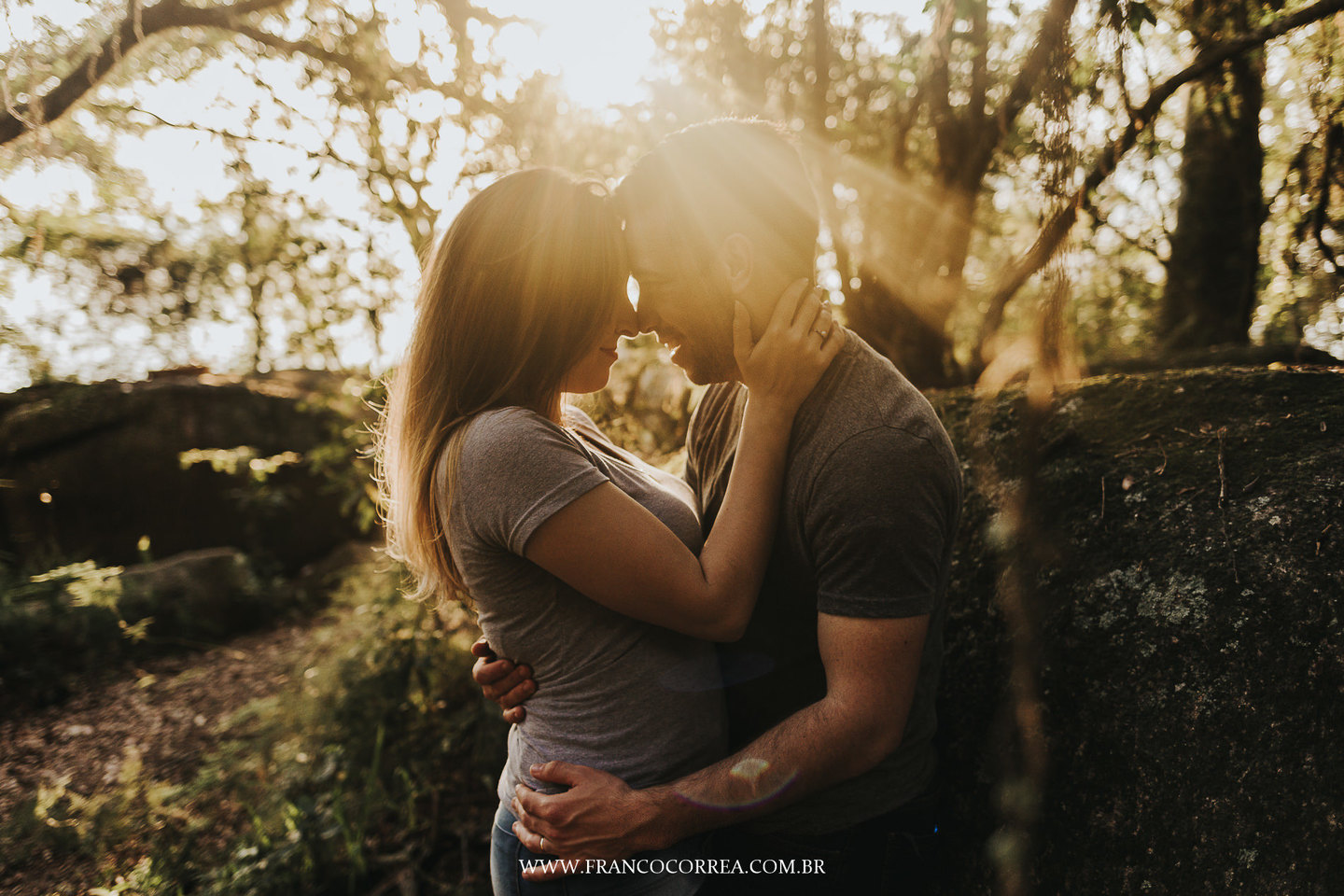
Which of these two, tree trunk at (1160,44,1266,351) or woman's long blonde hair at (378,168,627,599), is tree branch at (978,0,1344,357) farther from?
tree trunk at (1160,44,1266,351)

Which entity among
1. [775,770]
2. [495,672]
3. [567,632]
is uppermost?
[567,632]

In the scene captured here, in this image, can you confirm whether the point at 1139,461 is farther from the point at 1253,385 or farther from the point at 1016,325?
the point at 1016,325

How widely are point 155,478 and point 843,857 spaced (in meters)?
10.7

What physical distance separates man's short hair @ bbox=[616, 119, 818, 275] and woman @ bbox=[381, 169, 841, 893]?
0.14 meters

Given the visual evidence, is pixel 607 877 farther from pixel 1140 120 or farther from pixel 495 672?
pixel 1140 120

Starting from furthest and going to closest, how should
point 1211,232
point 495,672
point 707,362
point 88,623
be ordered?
point 88,623 → point 1211,232 → point 707,362 → point 495,672

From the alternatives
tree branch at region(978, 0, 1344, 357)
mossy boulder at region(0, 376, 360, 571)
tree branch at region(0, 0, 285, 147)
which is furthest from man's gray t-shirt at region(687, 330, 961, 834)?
mossy boulder at region(0, 376, 360, 571)

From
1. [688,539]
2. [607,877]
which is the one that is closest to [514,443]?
[688,539]

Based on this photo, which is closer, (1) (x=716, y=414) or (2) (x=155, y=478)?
(1) (x=716, y=414)

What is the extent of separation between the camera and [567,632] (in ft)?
5.26

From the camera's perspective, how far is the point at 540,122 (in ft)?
18.3

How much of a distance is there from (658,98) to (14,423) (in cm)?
877

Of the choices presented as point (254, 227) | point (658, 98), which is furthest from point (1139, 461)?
point (254, 227)

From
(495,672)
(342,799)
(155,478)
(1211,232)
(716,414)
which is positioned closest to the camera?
(495,672)
